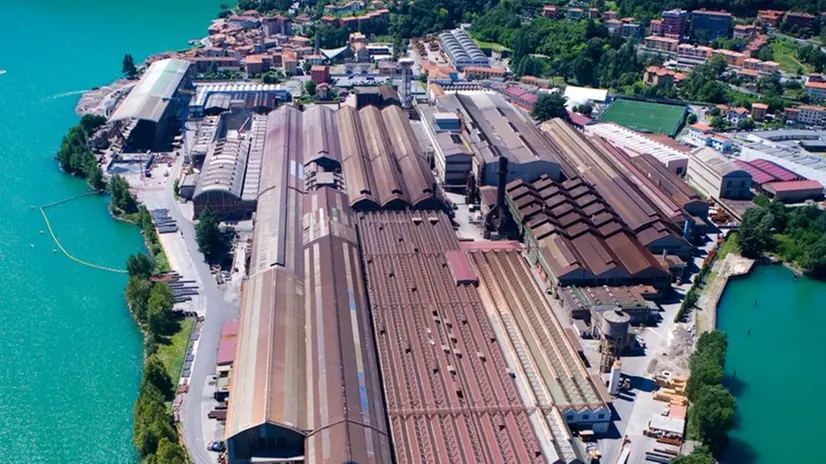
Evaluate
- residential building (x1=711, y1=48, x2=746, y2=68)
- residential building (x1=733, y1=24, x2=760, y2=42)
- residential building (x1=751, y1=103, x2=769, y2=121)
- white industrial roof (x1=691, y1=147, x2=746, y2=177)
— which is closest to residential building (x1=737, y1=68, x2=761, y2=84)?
residential building (x1=711, y1=48, x2=746, y2=68)

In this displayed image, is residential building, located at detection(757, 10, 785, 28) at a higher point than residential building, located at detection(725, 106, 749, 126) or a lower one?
higher

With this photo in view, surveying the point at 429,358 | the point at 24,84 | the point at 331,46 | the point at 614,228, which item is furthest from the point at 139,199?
the point at 331,46

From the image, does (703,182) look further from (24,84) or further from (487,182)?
(24,84)

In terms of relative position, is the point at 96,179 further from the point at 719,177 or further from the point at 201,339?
the point at 719,177

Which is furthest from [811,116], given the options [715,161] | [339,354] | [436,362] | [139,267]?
[139,267]

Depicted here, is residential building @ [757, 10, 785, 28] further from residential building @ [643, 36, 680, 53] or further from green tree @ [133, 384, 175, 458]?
green tree @ [133, 384, 175, 458]

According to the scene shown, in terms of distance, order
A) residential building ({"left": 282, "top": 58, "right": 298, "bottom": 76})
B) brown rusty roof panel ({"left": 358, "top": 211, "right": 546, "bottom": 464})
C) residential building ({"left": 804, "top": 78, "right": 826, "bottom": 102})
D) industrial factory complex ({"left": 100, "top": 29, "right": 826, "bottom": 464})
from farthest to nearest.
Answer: residential building ({"left": 282, "top": 58, "right": 298, "bottom": 76})
residential building ({"left": 804, "top": 78, "right": 826, "bottom": 102})
industrial factory complex ({"left": 100, "top": 29, "right": 826, "bottom": 464})
brown rusty roof panel ({"left": 358, "top": 211, "right": 546, "bottom": 464})

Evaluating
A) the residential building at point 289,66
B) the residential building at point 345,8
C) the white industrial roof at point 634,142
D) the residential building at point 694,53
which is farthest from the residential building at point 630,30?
the residential building at point 289,66
